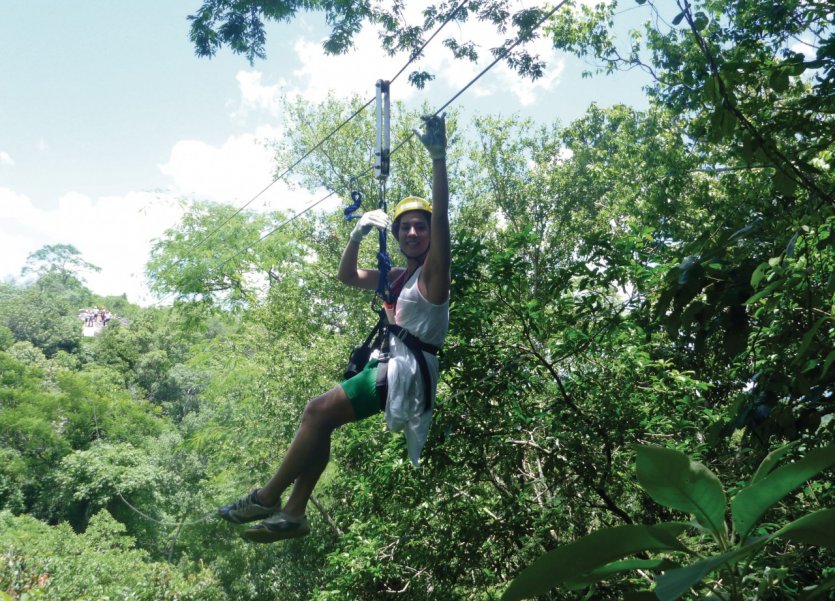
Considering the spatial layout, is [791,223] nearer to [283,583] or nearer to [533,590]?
[533,590]

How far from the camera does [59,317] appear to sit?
3594 centimetres

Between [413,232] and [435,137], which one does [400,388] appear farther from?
[435,137]

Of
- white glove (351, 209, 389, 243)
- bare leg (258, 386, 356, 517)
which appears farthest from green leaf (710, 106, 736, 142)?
bare leg (258, 386, 356, 517)

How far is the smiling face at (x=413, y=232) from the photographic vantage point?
2715mm

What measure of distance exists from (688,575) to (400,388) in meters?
1.86

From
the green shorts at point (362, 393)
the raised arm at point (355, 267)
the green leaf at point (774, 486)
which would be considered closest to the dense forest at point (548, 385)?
the green leaf at point (774, 486)

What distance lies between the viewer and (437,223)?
233cm

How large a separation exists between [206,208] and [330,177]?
3710 mm

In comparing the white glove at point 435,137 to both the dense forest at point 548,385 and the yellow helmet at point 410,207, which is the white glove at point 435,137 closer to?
the yellow helmet at point 410,207

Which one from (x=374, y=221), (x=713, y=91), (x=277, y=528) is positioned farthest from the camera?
(x=374, y=221)

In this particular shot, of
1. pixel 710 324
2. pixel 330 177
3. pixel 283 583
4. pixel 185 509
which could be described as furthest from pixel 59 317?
pixel 710 324

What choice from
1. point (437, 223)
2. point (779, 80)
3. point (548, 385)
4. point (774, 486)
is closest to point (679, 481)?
point (774, 486)

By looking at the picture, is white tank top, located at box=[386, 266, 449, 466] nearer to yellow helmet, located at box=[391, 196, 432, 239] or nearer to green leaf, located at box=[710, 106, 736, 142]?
yellow helmet, located at box=[391, 196, 432, 239]

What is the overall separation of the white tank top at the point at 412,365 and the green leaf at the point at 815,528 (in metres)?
1.77
